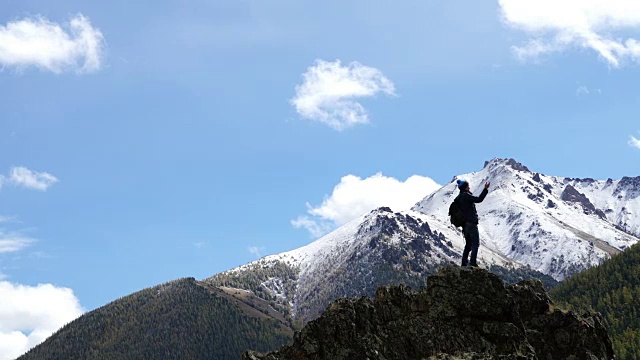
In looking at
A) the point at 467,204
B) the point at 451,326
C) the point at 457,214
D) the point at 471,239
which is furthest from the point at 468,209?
the point at 451,326

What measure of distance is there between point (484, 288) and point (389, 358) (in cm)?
634

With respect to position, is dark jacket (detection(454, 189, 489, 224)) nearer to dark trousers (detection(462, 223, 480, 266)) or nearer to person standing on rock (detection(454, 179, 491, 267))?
person standing on rock (detection(454, 179, 491, 267))

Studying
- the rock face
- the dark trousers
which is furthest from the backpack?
the rock face

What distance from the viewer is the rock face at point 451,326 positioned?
34.2m

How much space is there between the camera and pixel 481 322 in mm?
34594

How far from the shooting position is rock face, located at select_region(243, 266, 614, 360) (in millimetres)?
34188

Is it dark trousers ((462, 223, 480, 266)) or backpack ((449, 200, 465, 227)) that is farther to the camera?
dark trousers ((462, 223, 480, 266))

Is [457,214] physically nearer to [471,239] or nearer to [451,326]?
[471,239]

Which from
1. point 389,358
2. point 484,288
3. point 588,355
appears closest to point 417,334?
point 389,358

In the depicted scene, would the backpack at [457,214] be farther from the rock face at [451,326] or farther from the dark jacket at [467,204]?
the rock face at [451,326]

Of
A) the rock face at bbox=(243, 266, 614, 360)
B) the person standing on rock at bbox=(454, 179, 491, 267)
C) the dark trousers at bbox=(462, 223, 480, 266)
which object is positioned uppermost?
the person standing on rock at bbox=(454, 179, 491, 267)

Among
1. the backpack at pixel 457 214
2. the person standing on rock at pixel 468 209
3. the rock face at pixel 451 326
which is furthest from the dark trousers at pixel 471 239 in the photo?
the rock face at pixel 451 326

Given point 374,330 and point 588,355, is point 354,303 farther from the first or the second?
point 588,355

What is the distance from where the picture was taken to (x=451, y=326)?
34719 mm
